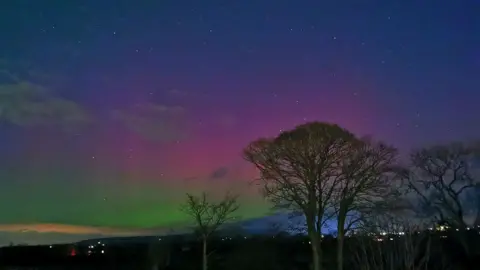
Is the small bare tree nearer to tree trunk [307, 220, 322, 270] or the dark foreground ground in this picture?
the dark foreground ground

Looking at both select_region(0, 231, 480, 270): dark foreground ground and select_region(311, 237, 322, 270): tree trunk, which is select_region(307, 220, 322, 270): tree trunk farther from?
select_region(0, 231, 480, 270): dark foreground ground

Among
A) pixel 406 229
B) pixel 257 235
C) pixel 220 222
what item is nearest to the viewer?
pixel 406 229

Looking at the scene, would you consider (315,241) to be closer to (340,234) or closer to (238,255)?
(340,234)

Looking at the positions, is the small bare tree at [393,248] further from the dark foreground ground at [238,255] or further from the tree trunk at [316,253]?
the tree trunk at [316,253]

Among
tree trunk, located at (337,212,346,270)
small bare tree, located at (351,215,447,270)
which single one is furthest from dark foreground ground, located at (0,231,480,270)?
small bare tree, located at (351,215,447,270)

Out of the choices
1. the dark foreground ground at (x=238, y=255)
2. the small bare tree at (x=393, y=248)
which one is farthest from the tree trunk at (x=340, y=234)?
the small bare tree at (x=393, y=248)

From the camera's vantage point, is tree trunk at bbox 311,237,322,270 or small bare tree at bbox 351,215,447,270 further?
tree trunk at bbox 311,237,322,270

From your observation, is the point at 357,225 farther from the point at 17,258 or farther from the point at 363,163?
the point at 17,258

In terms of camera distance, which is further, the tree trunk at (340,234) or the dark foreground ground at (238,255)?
the dark foreground ground at (238,255)

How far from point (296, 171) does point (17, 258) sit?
42.6 metres

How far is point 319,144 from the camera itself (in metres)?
37.3

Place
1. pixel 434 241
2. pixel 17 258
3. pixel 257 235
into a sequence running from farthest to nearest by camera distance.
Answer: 1. pixel 17 258
2. pixel 257 235
3. pixel 434 241

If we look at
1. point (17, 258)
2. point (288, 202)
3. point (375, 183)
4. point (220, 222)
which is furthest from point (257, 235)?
point (17, 258)

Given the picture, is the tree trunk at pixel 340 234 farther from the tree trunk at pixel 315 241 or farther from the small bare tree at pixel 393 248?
the small bare tree at pixel 393 248
